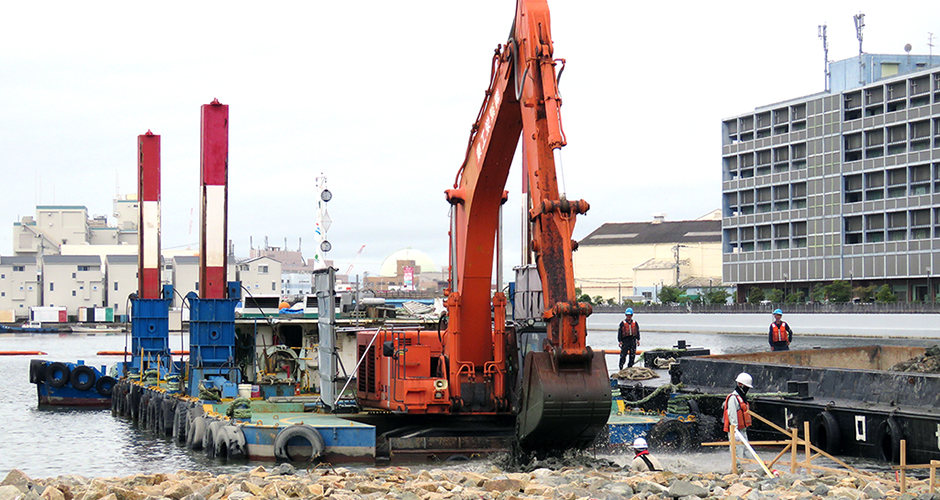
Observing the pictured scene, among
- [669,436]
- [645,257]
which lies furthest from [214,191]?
[645,257]

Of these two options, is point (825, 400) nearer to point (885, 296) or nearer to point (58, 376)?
point (58, 376)

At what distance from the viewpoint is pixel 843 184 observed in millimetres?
84062

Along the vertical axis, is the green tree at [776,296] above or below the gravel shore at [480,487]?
above

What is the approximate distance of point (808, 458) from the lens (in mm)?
13914

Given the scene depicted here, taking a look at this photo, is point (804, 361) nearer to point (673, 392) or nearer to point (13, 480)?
point (673, 392)

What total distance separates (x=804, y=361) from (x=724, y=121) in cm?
7742

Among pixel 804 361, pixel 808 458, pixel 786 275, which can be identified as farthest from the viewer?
pixel 786 275

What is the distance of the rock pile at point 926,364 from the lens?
60.1ft

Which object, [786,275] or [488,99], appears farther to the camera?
[786,275]

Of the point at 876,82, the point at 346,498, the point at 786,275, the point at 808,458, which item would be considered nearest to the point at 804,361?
the point at 808,458

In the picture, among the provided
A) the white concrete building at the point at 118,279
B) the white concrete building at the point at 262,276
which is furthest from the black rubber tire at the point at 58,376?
the white concrete building at the point at 118,279

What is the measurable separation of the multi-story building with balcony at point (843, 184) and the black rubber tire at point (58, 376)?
208 ft

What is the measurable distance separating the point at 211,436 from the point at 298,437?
9.19 ft

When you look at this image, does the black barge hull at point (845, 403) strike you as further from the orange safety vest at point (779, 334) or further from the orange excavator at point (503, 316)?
the orange excavator at point (503, 316)
